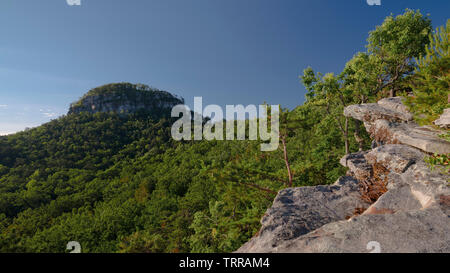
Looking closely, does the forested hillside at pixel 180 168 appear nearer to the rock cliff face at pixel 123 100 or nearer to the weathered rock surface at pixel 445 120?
the weathered rock surface at pixel 445 120

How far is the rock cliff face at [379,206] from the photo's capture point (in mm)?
3504

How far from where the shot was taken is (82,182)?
8138 centimetres

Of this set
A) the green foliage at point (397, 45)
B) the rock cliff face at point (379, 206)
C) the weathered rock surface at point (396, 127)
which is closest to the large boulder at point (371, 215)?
the rock cliff face at point (379, 206)

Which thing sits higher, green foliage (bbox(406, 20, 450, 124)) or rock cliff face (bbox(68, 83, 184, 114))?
rock cliff face (bbox(68, 83, 184, 114))

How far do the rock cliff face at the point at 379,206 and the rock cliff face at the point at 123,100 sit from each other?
172 m

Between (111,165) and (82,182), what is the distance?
19846 mm

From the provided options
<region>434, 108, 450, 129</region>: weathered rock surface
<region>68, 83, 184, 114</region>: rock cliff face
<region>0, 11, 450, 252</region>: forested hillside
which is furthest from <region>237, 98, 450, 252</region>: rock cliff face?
<region>68, 83, 184, 114</region>: rock cliff face

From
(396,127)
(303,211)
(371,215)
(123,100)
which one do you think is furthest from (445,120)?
(123,100)

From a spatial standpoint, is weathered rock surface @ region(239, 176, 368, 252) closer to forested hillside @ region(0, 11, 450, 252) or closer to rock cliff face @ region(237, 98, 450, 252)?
rock cliff face @ region(237, 98, 450, 252)

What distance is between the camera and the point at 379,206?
475 cm

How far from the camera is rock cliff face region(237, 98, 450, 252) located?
3.50m

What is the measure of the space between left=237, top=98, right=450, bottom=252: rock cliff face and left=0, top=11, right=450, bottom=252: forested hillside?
4.94 ft

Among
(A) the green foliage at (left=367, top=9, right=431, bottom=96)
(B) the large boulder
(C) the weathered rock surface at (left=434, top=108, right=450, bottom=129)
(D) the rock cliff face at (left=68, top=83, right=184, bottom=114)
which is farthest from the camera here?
(D) the rock cliff face at (left=68, top=83, right=184, bottom=114)
